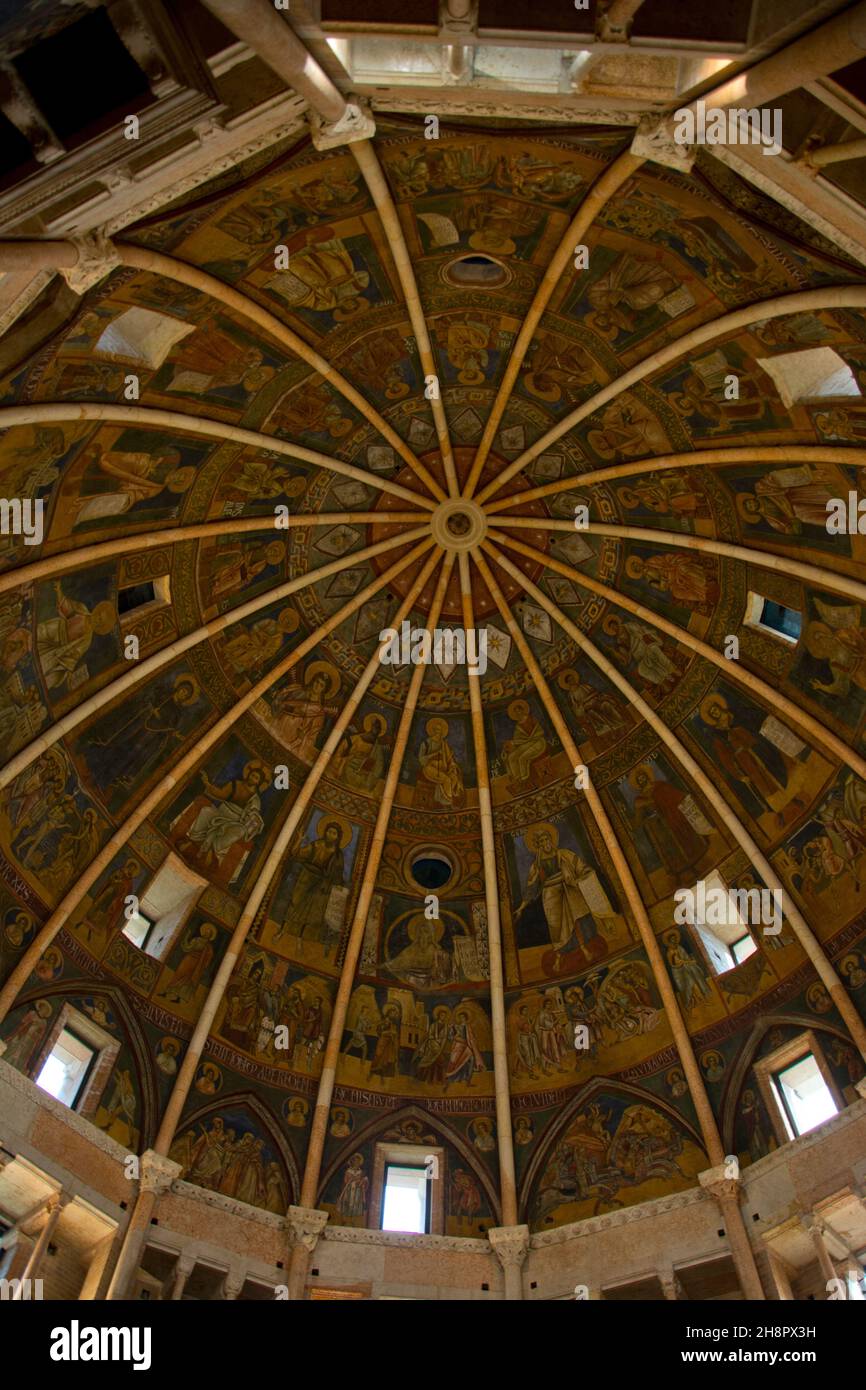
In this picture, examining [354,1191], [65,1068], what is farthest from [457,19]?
[354,1191]

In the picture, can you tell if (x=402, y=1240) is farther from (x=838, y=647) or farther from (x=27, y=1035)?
(x=838, y=647)

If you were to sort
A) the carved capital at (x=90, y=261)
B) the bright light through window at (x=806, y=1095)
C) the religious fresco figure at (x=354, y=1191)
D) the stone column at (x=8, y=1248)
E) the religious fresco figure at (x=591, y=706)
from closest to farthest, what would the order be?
the carved capital at (x=90, y=261) → the stone column at (x=8, y=1248) → the bright light through window at (x=806, y=1095) → the religious fresco figure at (x=354, y=1191) → the religious fresco figure at (x=591, y=706)

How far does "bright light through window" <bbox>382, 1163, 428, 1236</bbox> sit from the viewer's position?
844 inches

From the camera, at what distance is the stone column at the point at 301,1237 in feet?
66.1

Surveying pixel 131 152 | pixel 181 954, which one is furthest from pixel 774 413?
pixel 181 954

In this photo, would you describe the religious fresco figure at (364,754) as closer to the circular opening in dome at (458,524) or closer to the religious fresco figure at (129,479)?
the circular opening in dome at (458,524)

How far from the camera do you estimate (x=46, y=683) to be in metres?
21.4

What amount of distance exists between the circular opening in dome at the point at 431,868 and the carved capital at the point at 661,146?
43.2ft

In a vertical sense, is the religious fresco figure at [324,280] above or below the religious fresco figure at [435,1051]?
above

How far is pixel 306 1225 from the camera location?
20.7 metres

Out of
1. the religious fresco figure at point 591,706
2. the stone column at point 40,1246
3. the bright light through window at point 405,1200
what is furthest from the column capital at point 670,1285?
the religious fresco figure at point 591,706

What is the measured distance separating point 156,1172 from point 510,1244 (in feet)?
17.3

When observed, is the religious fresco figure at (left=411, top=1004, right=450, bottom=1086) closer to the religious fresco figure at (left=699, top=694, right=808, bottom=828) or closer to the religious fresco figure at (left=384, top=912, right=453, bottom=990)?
the religious fresco figure at (left=384, top=912, right=453, bottom=990)
